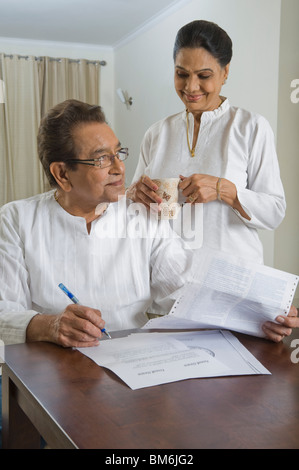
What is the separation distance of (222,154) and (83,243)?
25.3 inches

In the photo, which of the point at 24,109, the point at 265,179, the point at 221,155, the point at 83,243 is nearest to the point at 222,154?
the point at 221,155

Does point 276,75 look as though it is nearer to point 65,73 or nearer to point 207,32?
point 207,32

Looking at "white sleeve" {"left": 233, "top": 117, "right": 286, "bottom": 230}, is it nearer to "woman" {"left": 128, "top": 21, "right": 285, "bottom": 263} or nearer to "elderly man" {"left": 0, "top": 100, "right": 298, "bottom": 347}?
"woman" {"left": 128, "top": 21, "right": 285, "bottom": 263}

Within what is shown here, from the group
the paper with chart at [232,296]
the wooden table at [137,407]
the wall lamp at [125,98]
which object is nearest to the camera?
the wooden table at [137,407]

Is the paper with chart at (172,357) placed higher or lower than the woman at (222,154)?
lower

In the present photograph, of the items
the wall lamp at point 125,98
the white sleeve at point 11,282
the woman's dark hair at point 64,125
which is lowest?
the white sleeve at point 11,282

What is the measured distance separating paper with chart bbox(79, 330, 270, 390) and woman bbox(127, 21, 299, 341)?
54 centimetres

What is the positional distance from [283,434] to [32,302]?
2.80 feet

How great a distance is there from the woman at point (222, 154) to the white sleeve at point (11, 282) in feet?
→ 1.78

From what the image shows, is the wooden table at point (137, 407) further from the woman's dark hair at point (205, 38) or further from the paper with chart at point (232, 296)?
the woman's dark hair at point (205, 38)

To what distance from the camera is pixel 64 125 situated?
1411mm

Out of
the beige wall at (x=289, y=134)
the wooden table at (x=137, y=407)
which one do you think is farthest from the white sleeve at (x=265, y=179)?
the beige wall at (x=289, y=134)

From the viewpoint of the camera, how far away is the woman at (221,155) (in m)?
1.69

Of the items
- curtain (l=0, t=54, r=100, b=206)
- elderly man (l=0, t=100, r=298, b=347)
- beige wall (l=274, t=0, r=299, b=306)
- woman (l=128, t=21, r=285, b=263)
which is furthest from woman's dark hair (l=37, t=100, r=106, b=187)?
curtain (l=0, t=54, r=100, b=206)
